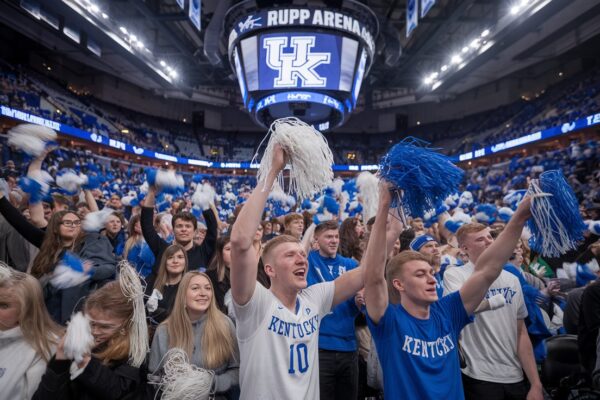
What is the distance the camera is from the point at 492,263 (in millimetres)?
1952

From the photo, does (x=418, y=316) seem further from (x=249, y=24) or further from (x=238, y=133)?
(x=238, y=133)

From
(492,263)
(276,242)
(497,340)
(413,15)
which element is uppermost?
(413,15)

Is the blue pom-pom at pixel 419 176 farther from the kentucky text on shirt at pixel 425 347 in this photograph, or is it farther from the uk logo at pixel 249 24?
the uk logo at pixel 249 24

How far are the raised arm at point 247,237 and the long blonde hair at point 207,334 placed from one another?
1.60ft

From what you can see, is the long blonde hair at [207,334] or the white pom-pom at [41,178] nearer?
the long blonde hair at [207,334]

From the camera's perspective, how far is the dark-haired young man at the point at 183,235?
3.23 metres

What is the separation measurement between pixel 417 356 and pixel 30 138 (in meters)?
3.13

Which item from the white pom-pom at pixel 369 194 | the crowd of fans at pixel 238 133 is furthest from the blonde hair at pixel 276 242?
the crowd of fans at pixel 238 133

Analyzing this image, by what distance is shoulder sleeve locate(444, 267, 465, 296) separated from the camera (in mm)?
2539

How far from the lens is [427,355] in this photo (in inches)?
72.4

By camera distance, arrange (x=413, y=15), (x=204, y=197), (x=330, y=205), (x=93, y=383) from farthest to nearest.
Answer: (x=413, y=15), (x=330, y=205), (x=204, y=197), (x=93, y=383)

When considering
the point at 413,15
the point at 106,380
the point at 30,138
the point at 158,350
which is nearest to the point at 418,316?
the point at 158,350

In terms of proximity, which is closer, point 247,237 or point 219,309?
point 247,237

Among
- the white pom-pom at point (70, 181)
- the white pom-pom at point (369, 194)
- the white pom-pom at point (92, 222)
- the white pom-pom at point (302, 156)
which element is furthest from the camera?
the white pom-pom at point (70, 181)
